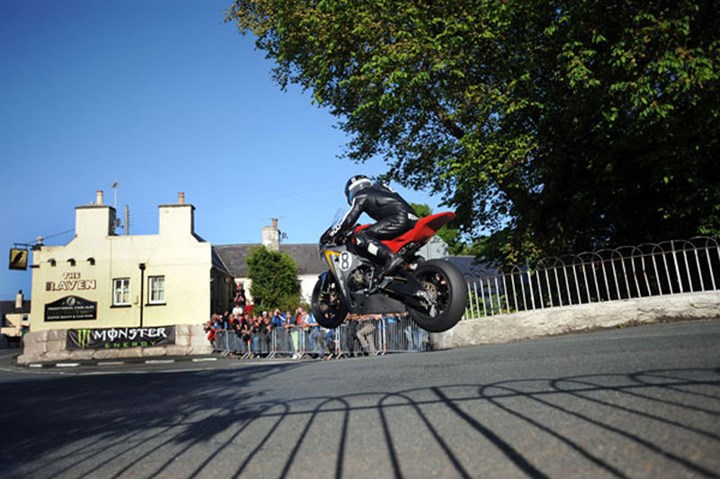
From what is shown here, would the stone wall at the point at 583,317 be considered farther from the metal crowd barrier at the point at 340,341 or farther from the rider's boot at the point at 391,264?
the rider's boot at the point at 391,264

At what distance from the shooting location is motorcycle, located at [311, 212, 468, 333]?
11.3ft

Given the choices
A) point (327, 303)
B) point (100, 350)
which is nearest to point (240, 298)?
point (327, 303)

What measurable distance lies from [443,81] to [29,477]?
44.1 feet

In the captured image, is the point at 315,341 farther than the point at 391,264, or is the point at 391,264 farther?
the point at 315,341

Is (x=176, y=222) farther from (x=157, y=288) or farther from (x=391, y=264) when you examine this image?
(x=391, y=264)

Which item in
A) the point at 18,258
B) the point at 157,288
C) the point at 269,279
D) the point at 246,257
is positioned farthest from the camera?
the point at 246,257

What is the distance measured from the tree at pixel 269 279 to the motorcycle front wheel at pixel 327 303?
A: 1495 inches

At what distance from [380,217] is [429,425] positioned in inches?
83.0

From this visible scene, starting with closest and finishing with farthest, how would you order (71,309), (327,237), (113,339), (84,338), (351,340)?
(327,237) < (351,340) < (113,339) < (84,338) < (71,309)

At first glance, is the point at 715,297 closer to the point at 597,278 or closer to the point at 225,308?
the point at 597,278

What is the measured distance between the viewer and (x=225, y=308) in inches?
1708

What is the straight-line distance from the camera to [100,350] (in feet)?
91.8

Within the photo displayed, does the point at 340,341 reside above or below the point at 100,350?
below

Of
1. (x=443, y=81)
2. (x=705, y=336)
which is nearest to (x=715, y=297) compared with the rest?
(x=705, y=336)
